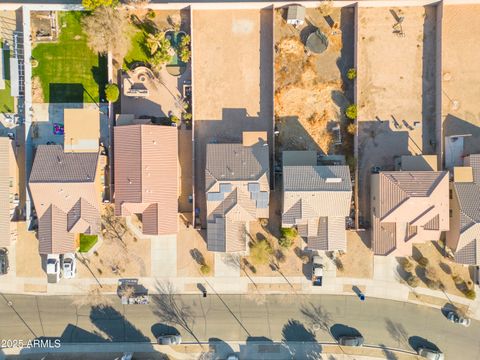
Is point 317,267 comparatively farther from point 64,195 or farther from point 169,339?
point 64,195

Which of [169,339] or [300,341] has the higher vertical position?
[169,339]

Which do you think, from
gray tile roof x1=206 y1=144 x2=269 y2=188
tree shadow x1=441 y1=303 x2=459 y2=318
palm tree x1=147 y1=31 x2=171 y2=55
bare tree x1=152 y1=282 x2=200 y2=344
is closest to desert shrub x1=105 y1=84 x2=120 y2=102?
palm tree x1=147 y1=31 x2=171 y2=55

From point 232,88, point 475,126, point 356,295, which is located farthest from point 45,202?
point 475,126

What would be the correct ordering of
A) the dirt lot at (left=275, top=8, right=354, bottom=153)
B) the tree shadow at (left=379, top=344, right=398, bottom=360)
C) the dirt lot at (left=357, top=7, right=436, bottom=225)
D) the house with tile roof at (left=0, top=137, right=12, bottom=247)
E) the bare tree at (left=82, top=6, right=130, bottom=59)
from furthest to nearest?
1. the tree shadow at (left=379, top=344, right=398, bottom=360)
2. the dirt lot at (left=275, top=8, right=354, bottom=153)
3. the dirt lot at (left=357, top=7, right=436, bottom=225)
4. the house with tile roof at (left=0, top=137, right=12, bottom=247)
5. the bare tree at (left=82, top=6, right=130, bottom=59)

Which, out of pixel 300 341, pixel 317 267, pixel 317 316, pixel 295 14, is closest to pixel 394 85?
pixel 295 14

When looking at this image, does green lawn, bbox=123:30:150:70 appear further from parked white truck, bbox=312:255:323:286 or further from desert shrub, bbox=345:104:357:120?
parked white truck, bbox=312:255:323:286

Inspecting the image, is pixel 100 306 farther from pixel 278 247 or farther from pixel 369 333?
pixel 369 333
